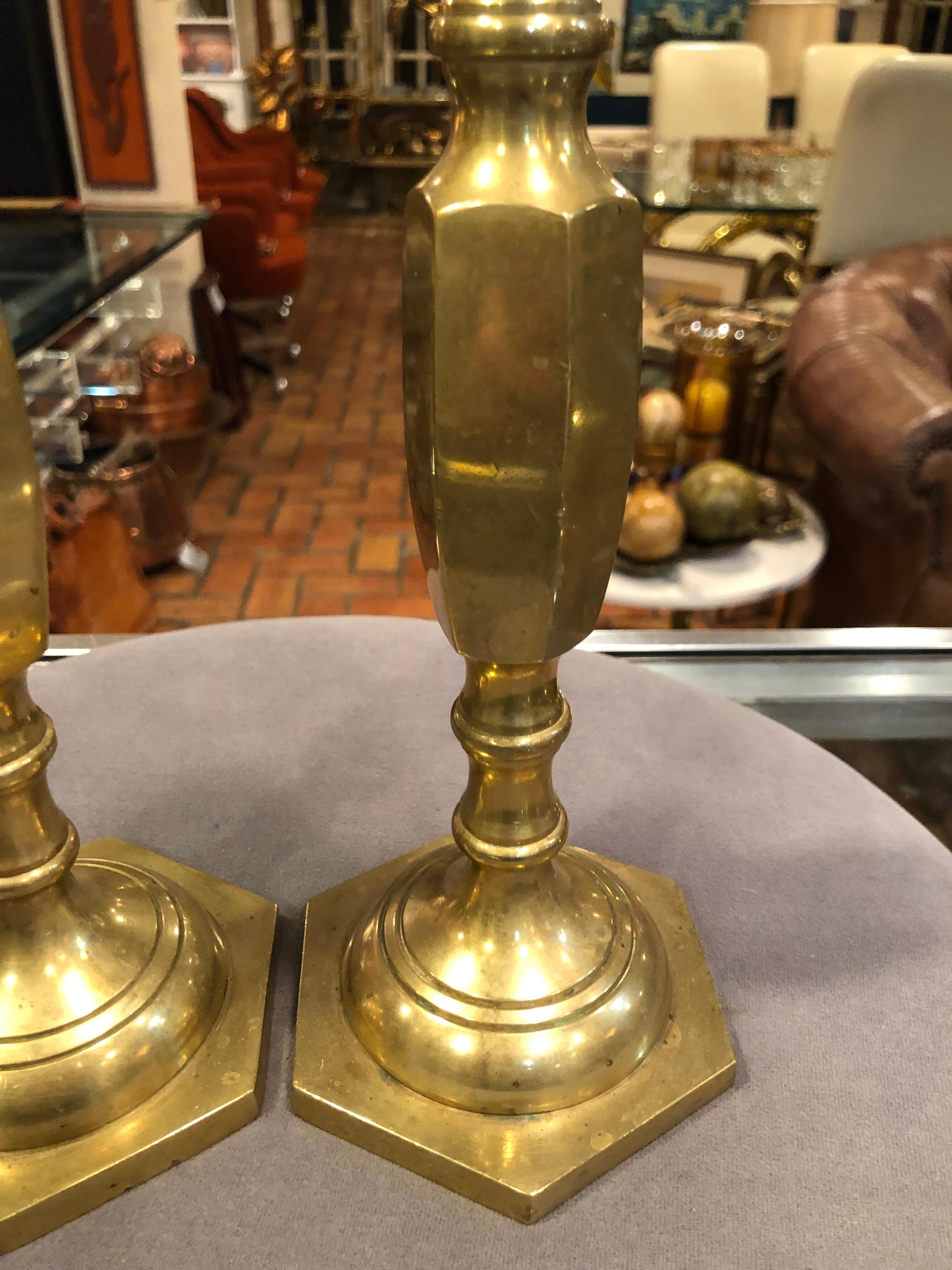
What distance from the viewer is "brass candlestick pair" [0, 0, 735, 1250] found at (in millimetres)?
278

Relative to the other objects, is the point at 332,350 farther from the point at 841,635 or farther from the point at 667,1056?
the point at 667,1056

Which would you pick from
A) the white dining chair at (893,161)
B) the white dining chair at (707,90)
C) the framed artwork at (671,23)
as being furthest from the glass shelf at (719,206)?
the framed artwork at (671,23)

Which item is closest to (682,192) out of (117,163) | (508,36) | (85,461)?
(117,163)

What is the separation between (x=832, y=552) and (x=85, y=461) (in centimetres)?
133

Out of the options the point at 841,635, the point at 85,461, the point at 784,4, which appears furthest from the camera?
the point at 784,4

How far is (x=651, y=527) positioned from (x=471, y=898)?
897 millimetres

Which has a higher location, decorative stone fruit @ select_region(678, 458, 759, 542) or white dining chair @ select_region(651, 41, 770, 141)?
white dining chair @ select_region(651, 41, 770, 141)

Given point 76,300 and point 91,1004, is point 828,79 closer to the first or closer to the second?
point 76,300

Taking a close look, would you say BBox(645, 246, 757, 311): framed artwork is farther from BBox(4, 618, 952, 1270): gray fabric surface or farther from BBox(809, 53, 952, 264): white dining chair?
BBox(4, 618, 952, 1270): gray fabric surface

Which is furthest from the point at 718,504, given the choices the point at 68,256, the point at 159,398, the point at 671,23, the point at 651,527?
the point at 671,23

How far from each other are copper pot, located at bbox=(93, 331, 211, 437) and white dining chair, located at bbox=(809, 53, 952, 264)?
1.38m

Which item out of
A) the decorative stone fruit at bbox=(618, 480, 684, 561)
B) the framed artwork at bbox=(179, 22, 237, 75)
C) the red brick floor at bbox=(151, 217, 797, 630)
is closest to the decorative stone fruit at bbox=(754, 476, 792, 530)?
the decorative stone fruit at bbox=(618, 480, 684, 561)

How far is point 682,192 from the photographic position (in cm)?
239

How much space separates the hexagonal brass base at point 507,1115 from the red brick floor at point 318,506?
119 cm
